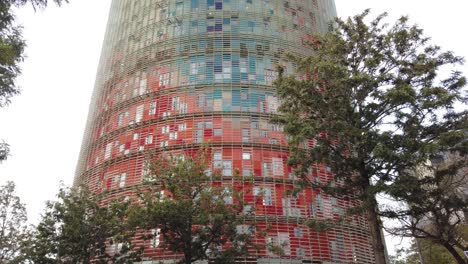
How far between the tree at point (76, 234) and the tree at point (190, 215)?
235 cm

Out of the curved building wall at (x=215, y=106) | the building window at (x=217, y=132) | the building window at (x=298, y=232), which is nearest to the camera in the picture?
the building window at (x=298, y=232)

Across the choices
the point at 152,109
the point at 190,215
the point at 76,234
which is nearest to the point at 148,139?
the point at 152,109

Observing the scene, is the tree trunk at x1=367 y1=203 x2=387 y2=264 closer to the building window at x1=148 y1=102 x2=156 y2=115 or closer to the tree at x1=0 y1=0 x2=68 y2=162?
the tree at x1=0 y1=0 x2=68 y2=162

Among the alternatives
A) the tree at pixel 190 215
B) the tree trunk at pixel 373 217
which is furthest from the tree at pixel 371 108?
the tree at pixel 190 215

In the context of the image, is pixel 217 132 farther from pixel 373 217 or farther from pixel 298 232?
pixel 373 217

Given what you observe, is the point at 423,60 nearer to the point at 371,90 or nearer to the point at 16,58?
the point at 371,90

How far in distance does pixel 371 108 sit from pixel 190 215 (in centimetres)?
851

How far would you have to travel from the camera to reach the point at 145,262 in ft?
78.2

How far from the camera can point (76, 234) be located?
1780cm

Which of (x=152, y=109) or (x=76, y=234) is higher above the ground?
(x=152, y=109)

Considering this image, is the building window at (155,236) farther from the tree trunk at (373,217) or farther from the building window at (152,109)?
the building window at (152,109)

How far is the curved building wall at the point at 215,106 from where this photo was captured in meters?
25.8

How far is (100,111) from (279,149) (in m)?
16.8

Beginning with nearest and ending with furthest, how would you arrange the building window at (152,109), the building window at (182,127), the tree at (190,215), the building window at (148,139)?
the tree at (190,215), the building window at (182,127), the building window at (148,139), the building window at (152,109)
